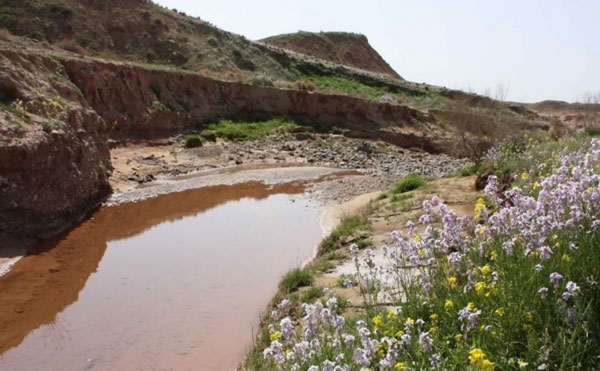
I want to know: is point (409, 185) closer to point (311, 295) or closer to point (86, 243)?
point (86, 243)

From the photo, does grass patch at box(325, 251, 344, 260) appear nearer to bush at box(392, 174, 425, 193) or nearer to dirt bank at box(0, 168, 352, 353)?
dirt bank at box(0, 168, 352, 353)

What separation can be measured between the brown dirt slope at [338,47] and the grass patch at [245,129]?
34.4m

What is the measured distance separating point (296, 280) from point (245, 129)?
24.7 meters

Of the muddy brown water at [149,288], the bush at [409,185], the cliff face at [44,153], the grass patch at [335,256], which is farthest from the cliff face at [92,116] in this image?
the bush at [409,185]

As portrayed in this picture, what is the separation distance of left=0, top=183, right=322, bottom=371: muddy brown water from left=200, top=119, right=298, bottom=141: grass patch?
526 inches

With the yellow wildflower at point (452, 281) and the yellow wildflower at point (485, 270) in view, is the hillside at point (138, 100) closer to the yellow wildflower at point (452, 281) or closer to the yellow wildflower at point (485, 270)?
the yellow wildflower at point (452, 281)

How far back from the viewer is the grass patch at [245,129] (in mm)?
32281

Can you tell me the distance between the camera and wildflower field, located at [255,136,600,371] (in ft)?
13.5

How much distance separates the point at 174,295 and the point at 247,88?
27.3m

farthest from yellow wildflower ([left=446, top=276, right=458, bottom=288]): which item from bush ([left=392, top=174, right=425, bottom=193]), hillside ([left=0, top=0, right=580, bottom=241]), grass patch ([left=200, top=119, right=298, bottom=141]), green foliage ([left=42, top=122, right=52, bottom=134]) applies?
grass patch ([left=200, top=119, right=298, bottom=141])

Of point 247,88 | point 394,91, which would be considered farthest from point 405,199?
point 394,91

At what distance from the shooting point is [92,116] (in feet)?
67.8

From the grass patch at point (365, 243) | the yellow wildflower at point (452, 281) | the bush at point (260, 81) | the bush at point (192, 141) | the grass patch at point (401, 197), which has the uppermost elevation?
the bush at point (260, 81)

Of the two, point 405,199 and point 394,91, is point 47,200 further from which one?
point 394,91
